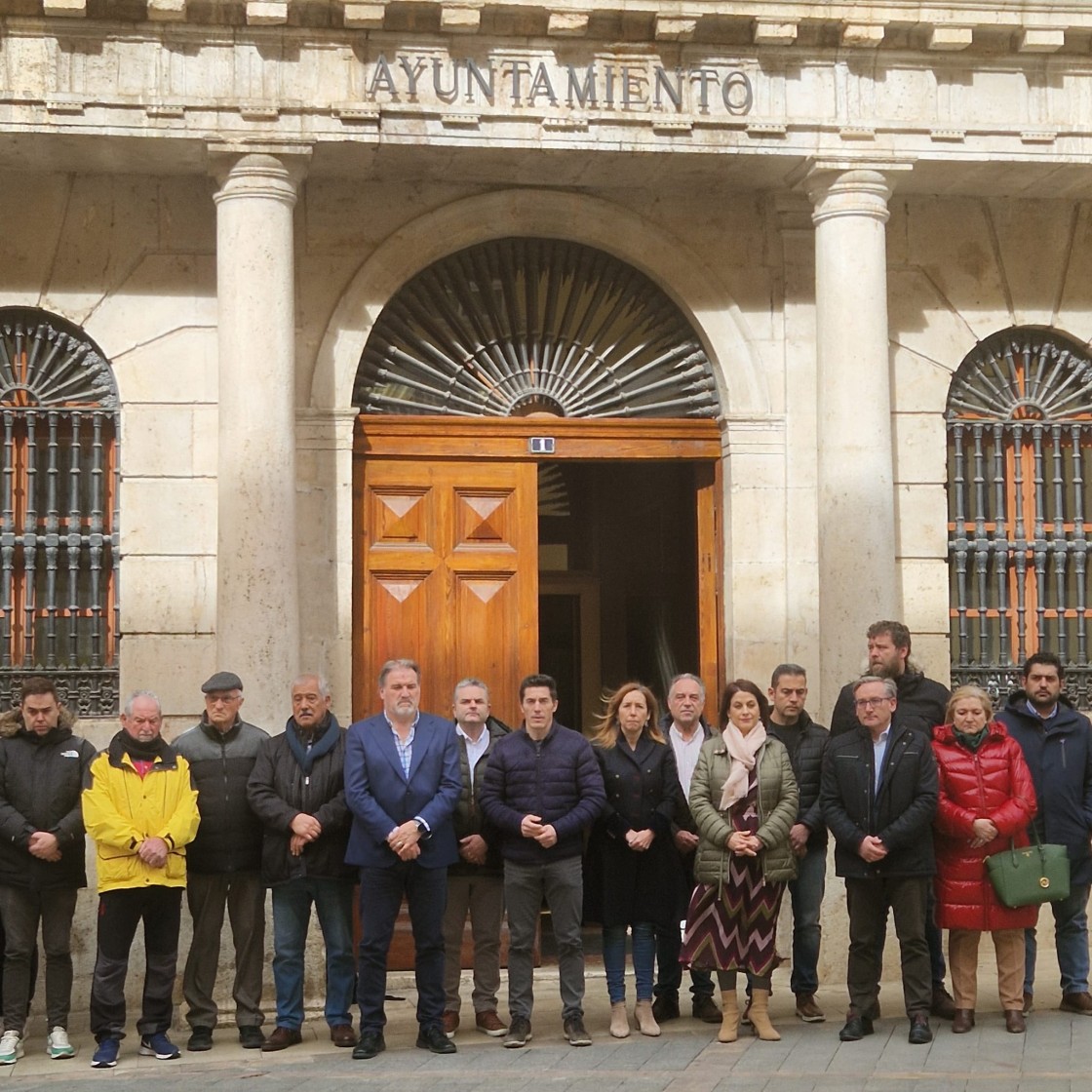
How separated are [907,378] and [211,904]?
5.29 meters

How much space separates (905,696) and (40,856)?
4.16m

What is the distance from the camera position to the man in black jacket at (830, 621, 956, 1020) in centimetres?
922

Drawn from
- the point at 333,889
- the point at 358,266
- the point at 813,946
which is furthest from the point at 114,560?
the point at 813,946

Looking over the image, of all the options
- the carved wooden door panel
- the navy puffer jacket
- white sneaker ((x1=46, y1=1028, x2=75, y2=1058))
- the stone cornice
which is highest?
the stone cornice

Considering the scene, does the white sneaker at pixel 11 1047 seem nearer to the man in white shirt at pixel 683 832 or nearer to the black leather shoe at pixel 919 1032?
the man in white shirt at pixel 683 832

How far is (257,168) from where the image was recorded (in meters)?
10.1

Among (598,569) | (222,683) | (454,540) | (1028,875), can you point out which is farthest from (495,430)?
(598,569)

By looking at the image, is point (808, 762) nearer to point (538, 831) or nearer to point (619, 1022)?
point (538, 831)

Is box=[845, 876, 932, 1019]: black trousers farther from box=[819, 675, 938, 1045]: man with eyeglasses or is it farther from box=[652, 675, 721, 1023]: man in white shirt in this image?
box=[652, 675, 721, 1023]: man in white shirt

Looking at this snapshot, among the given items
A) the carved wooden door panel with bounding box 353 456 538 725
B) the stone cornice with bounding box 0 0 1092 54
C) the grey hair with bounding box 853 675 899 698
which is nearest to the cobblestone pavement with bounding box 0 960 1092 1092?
the grey hair with bounding box 853 675 899 698

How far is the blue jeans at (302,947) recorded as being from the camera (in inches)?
349

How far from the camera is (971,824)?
8.65 meters

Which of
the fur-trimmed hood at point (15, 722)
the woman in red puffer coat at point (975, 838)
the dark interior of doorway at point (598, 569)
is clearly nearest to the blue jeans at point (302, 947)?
the fur-trimmed hood at point (15, 722)

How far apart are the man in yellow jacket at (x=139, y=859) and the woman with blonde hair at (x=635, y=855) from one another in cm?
192
